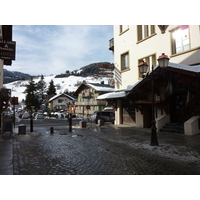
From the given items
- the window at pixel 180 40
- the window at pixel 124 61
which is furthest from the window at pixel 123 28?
the window at pixel 180 40

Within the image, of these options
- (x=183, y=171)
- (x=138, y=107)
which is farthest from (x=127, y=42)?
(x=183, y=171)

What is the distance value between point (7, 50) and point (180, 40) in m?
11.1

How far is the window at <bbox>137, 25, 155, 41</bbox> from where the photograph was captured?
15344 millimetres

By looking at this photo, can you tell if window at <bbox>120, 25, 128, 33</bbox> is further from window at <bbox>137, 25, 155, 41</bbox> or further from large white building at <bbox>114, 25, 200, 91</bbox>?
window at <bbox>137, 25, 155, 41</bbox>

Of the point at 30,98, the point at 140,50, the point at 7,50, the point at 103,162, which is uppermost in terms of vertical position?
the point at 140,50

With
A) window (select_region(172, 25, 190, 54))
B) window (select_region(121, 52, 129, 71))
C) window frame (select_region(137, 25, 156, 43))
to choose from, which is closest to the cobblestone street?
window (select_region(172, 25, 190, 54))

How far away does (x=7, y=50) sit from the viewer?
9172 millimetres

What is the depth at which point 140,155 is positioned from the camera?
22.2 ft

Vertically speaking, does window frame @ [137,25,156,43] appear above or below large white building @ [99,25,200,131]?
above

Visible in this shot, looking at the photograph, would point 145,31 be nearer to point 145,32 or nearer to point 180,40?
point 145,32

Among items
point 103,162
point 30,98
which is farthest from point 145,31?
point 30,98

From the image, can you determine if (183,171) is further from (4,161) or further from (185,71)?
(185,71)

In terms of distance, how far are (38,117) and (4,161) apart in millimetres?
37017

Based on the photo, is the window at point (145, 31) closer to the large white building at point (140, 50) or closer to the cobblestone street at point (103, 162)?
the large white building at point (140, 50)
